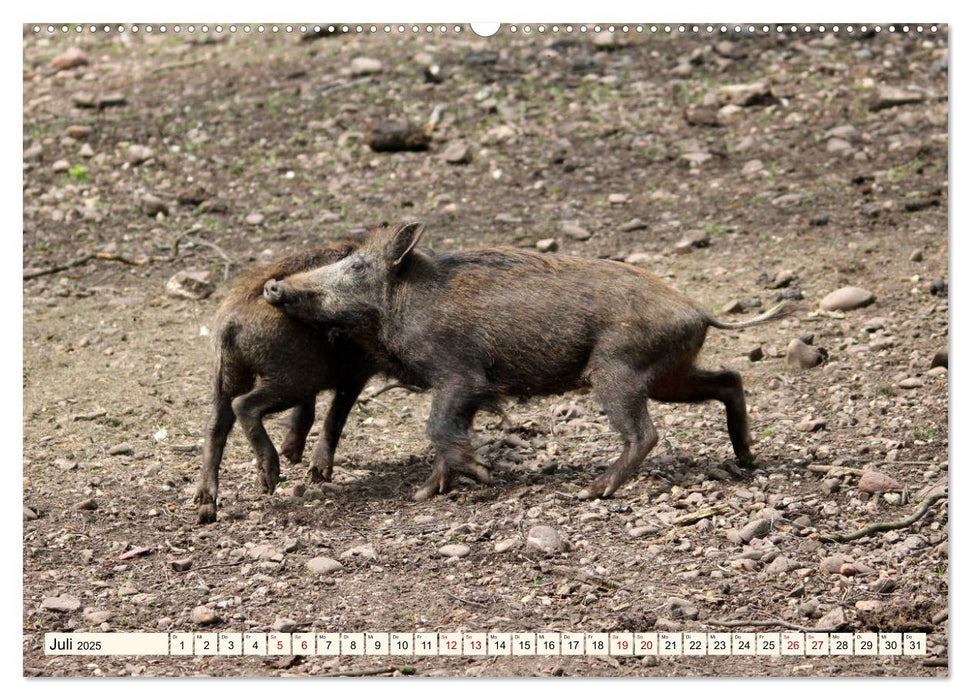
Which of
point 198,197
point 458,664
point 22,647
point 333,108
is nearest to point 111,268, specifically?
point 198,197

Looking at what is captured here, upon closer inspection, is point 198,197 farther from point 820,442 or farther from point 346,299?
point 820,442

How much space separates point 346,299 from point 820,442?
3.07 metres

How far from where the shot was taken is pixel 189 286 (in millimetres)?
11867

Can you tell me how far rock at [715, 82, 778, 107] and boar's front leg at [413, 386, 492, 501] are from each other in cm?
626

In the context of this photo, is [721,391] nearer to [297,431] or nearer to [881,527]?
[881,527]

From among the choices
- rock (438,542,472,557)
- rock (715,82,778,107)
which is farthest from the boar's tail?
rock (715,82,778,107)

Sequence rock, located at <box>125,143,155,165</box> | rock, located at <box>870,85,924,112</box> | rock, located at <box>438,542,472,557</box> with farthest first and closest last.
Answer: rock, located at <box>125,143,155,165</box>, rock, located at <box>870,85,924,112</box>, rock, located at <box>438,542,472,557</box>

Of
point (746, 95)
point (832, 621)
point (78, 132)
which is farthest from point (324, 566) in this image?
point (746, 95)

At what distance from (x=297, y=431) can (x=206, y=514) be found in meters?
1.11

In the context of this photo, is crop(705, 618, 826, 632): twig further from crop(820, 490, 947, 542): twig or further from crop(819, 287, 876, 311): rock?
crop(819, 287, 876, 311): rock

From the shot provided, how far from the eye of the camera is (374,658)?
659 cm

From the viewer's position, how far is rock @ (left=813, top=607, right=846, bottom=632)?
6758 millimetres

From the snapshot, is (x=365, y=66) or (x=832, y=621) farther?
(x=365, y=66)

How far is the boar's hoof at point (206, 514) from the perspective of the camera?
8.43 meters
